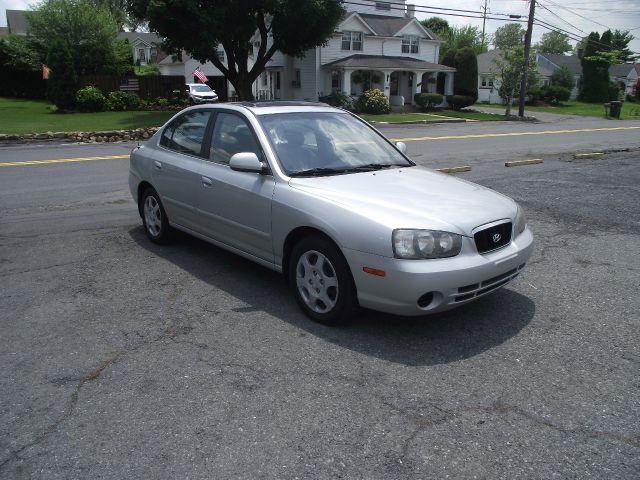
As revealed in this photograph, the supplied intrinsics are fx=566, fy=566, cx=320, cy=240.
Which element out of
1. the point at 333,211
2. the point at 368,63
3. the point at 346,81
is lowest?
the point at 333,211

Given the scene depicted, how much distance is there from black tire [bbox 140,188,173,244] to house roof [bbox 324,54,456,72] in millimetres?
33668

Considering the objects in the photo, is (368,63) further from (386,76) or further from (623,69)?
(623,69)

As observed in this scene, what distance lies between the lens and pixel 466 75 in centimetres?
4594

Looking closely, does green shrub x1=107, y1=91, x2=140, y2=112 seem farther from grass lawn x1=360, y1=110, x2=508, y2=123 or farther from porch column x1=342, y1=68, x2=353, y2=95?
porch column x1=342, y1=68, x2=353, y2=95

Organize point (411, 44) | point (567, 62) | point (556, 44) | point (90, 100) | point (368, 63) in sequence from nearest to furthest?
point (90, 100) < point (368, 63) < point (411, 44) < point (567, 62) < point (556, 44)

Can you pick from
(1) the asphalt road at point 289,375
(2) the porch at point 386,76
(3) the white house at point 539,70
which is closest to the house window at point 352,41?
(2) the porch at point 386,76

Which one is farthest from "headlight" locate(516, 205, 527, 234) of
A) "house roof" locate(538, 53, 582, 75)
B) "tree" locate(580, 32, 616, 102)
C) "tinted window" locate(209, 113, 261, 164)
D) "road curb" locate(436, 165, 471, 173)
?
"house roof" locate(538, 53, 582, 75)

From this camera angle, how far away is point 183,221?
19.3ft

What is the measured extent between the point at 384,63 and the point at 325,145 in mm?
37093

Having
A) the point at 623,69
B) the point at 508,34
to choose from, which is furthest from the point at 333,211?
the point at 508,34

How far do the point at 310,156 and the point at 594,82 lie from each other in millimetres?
62495

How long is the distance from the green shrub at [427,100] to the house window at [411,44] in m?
4.81

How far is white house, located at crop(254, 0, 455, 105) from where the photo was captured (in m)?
39.7

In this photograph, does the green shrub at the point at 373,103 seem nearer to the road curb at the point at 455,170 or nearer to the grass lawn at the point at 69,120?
the grass lawn at the point at 69,120
